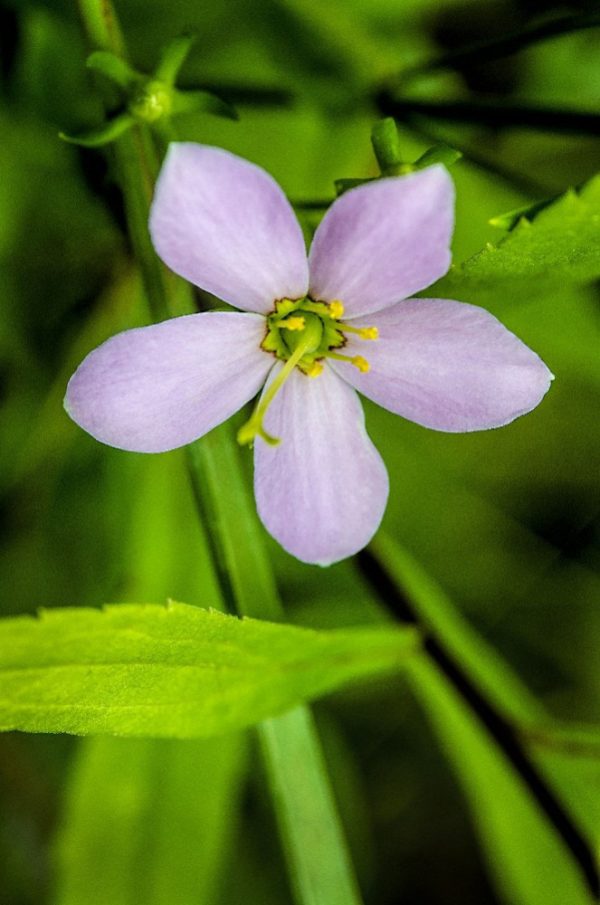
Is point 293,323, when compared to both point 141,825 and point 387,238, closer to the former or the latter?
point 387,238

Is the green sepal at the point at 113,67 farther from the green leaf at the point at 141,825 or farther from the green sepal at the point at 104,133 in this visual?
the green leaf at the point at 141,825

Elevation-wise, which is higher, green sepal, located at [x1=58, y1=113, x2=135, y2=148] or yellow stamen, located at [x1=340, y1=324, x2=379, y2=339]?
green sepal, located at [x1=58, y1=113, x2=135, y2=148]

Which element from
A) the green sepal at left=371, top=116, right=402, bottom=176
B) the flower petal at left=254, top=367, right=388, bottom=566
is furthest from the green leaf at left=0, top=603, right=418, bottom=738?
the green sepal at left=371, top=116, right=402, bottom=176

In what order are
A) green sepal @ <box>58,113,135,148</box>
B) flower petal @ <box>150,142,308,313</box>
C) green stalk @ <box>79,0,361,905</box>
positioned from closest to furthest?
flower petal @ <box>150,142,308,313</box>, green sepal @ <box>58,113,135,148</box>, green stalk @ <box>79,0,361,905</box>

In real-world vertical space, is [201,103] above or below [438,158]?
above

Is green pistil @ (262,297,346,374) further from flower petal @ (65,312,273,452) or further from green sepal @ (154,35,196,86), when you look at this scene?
green sepal @ (154,35,196,86)

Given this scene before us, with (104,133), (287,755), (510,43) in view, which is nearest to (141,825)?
(287,755)

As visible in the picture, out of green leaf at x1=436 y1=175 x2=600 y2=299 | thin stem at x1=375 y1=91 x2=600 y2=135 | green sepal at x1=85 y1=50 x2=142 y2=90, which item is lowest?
green leaf at x1=436 y1=175 x2=600 y2=299
